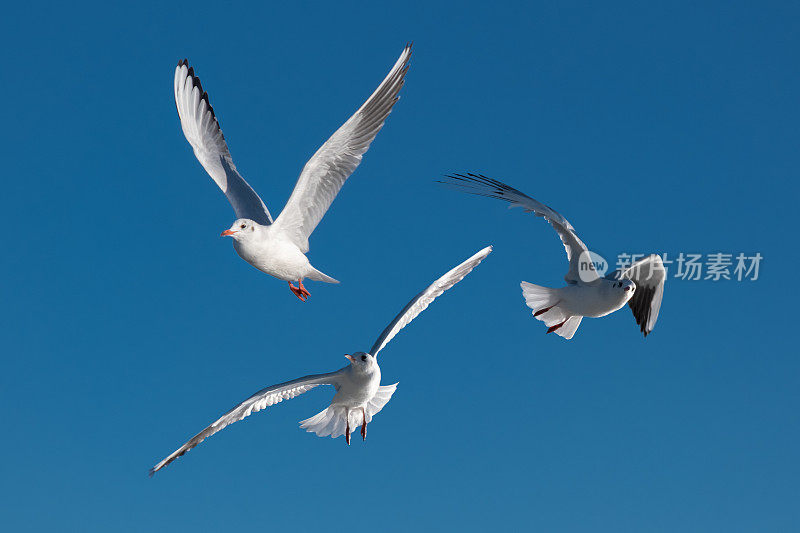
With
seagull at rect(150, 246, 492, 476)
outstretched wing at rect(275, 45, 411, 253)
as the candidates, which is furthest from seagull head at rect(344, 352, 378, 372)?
outstretched wing at rect(275, 45, 411, 253)

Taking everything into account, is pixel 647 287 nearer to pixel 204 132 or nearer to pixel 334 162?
pixel 334 162

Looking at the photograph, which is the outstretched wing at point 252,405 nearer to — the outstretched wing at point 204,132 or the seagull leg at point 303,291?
the seagull leg at point 303,291

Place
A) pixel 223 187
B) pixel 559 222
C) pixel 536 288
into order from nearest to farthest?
pixel 559 222 < pixel 536 288 < pixel 223 187

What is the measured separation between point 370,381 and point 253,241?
1.42 meters

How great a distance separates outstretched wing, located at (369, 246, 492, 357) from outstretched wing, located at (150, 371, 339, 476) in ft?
2.12

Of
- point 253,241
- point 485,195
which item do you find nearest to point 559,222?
point 485,195

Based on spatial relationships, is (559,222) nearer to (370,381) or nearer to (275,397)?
(370,381)

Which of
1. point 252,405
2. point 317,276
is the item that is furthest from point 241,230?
point 252,405

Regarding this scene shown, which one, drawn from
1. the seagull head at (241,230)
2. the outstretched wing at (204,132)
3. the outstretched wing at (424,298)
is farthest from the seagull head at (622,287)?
the outstretched wing at (204,132)

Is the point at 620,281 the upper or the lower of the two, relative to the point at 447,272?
lower

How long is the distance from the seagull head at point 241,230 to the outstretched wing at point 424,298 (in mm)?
1413

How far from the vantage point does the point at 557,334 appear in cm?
709

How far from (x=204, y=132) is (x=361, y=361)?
293 cm

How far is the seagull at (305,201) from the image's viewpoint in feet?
21.9
